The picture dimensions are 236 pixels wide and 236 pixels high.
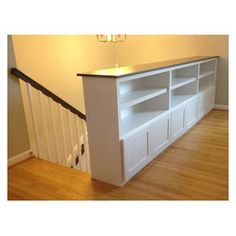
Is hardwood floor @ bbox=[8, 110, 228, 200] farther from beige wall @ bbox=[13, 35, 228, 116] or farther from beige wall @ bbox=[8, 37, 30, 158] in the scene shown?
beige wall @ bbox=[13, 35, 228, 116]

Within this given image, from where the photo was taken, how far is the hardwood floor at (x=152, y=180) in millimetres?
2316

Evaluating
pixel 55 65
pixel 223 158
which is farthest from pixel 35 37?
pixel 223 158

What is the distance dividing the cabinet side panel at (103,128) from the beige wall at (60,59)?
2.03m

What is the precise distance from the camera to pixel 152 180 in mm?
2562

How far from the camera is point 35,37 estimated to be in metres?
3.99

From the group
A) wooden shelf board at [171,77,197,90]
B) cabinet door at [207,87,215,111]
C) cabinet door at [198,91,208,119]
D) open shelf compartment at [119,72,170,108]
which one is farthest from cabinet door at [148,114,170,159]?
cabinet door at [207,87,215,111]

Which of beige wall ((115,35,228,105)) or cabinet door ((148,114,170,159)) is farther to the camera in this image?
beige wall ((115,35,228,105))

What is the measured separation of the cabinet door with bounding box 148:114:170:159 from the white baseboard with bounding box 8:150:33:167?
154 centimetres

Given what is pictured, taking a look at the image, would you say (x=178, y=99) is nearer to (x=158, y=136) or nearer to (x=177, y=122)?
(x=177, y=122)

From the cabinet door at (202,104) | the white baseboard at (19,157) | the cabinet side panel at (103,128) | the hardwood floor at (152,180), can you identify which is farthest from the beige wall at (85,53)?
the cabinet side panel at (103,128)

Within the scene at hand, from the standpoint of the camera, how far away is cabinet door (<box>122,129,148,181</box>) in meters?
2.44

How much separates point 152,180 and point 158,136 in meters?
0.66

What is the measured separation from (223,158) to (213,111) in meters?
2.24

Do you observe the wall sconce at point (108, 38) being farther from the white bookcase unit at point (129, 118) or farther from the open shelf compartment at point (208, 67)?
the open shelf compartment at point (208, 67)
